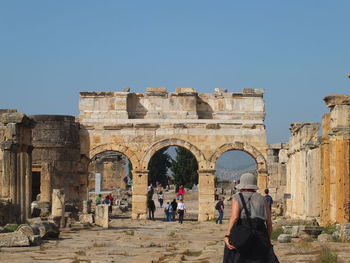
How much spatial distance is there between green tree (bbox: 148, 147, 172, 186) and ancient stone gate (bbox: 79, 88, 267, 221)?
3195 cm

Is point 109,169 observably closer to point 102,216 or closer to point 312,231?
point 102,216

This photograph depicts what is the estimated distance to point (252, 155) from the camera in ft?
108

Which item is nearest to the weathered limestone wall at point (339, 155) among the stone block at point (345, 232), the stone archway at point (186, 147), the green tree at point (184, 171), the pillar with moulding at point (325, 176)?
the pillar with moulding at point (325, 176)

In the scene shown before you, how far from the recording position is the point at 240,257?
8781 millimetres

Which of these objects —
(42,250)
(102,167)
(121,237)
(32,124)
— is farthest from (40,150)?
(102,167)

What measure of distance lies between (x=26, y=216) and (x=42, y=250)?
767cm

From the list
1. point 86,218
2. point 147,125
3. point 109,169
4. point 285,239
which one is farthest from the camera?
point 109,169

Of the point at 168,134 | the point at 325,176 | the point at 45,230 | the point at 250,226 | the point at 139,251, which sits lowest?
the point at 139,251

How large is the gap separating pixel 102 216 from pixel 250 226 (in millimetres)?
18229

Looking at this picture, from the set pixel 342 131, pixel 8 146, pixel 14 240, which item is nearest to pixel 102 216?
pixel 8 146

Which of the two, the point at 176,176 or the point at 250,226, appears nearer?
the point at 250,226

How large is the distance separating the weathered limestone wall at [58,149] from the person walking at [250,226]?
2434cm

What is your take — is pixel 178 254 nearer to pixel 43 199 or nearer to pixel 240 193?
pixel 240 193

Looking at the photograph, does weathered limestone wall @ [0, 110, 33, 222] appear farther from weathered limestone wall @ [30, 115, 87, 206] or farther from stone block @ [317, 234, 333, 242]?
weathered limestone wall @ [30, 115, 87, 206]
